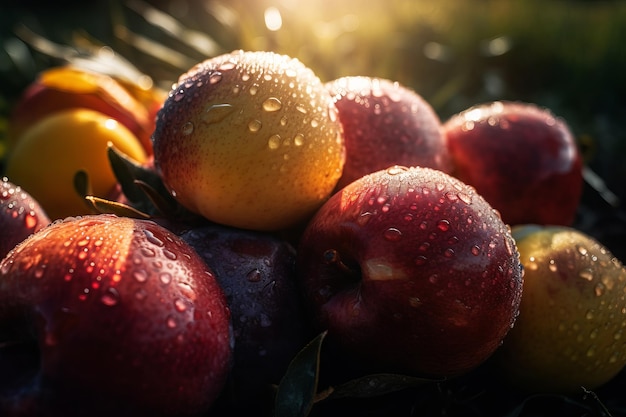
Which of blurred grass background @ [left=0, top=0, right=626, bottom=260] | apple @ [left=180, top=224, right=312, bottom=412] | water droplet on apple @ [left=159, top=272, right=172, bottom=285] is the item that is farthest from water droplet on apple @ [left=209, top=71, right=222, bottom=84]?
blurred grass background @ [left=0, top=0, right=626, bottom=260]

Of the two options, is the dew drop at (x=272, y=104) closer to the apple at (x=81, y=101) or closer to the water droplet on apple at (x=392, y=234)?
the water droplet on apple at (x=392, y=234)

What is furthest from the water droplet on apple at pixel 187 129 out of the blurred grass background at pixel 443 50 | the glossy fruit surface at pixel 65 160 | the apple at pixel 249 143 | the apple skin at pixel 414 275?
the blurred grass background at pixel 443 50

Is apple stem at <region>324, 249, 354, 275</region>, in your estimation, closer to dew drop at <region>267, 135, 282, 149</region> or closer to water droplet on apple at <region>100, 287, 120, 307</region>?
dew drop at <region>267, 135, 282, 149</region>

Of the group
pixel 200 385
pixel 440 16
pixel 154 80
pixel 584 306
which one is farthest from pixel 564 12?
pixel 200 385

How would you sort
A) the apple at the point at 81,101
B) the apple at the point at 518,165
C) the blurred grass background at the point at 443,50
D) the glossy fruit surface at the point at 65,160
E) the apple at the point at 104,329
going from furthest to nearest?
the blurred grass background at the point at 443,50 → the apple at the point at 81,101 → the glossy fruit surface at the point at 65,160 → the apple at the point at 518,165 → the apple at the point at 104,329

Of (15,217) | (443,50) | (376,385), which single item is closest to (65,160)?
(15,217)

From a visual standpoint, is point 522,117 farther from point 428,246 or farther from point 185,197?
point 185,197
